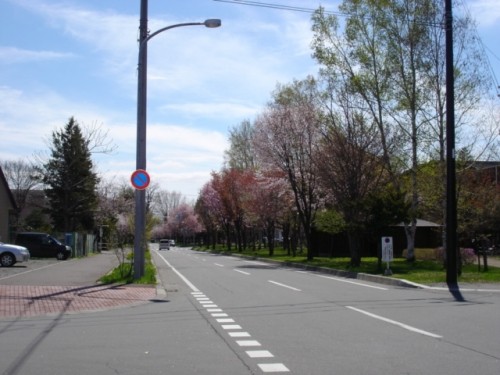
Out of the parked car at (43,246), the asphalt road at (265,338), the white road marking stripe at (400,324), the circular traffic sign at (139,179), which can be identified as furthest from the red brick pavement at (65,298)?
the parked car at (43,246)

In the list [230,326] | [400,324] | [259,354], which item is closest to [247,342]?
[259,354]

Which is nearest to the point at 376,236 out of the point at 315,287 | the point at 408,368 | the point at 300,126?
the point at 315,287

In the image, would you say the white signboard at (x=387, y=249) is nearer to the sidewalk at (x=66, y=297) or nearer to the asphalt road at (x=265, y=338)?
the asphalt road at (x=265, y=338)

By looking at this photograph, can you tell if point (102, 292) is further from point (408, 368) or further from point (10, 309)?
point (408, 368)

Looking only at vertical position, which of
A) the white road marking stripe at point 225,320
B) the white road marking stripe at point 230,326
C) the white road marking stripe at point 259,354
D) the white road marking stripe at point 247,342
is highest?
the white road marking stripe at point 259,354

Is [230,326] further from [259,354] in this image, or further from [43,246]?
[43,246]

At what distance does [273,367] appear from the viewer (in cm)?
737

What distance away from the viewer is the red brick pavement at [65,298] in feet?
42.8

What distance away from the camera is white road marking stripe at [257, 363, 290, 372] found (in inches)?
284

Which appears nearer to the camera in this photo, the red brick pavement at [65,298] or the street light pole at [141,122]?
the red brick pavement at [65,298]

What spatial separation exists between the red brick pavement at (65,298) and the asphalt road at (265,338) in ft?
2.42

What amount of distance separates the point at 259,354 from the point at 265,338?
127 cm

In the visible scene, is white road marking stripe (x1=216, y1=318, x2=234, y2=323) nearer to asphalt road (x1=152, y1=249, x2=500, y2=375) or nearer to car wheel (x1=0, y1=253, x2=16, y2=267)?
asphalt road (x1=152, y1=249, x2=500, y2=375)

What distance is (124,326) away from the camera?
1088cm
